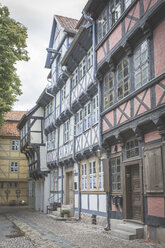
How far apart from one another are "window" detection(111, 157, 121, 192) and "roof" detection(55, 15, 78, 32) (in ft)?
40.0

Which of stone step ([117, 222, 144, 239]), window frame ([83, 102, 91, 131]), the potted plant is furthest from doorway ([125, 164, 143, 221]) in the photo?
the potted plant

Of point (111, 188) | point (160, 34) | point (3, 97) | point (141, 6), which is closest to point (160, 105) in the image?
point (160, 34)

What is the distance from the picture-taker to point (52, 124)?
23.7 m

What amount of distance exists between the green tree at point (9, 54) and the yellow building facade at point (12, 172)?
67.2 ft

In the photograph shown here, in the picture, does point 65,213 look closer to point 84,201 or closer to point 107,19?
point 84,201

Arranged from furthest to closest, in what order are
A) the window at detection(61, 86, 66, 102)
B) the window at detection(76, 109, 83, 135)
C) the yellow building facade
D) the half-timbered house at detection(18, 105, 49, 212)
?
the yellow building facade < the half-timbered house at detection(18, 105, 49, 212) < the window at detection(61, 86, 66, 102) < the window at detection(76, 109, 83, 135)

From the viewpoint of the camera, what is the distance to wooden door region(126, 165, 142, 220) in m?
10.8

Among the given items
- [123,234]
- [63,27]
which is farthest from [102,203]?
[63,27]

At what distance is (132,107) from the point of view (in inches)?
412

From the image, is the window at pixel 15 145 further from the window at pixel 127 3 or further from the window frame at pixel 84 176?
the window at pixel 127 3

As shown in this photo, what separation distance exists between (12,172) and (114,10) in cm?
2742

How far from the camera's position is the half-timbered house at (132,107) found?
907 cm

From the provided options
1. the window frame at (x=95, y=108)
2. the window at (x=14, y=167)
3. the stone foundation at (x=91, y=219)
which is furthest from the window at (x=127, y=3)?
the window at (x=14, y=167)

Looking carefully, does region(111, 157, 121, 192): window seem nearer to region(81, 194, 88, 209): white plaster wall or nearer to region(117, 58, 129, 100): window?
region(117, 58, 129, 100): window
